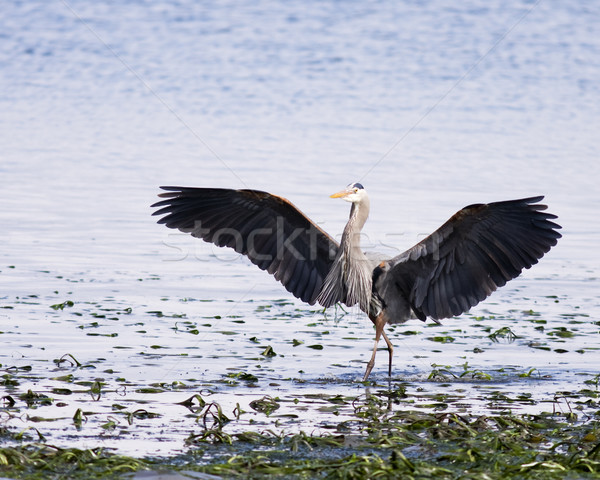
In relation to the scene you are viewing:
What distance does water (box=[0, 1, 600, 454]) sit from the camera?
28.9 feet

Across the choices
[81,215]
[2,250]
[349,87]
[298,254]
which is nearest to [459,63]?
[349,87]

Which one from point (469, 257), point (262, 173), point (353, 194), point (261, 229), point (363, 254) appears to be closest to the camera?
Result: point (469, 257)

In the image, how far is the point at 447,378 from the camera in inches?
348

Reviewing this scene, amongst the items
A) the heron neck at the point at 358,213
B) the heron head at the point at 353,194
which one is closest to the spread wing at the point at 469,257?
the heron neck at the point at 358,213

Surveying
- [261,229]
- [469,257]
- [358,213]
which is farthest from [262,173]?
[469,257]

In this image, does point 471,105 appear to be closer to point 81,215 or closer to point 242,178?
point 242,178

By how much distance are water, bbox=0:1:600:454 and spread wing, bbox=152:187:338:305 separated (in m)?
0.75

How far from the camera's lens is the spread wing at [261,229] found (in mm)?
9164

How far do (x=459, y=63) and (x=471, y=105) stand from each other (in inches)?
182

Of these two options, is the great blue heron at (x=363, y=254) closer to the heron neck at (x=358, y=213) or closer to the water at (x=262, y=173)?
the heron neck at (x=358, y=213)

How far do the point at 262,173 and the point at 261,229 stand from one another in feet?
27.5

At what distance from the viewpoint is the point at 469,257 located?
891cm

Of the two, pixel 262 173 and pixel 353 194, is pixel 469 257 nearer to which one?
pixel 353 194

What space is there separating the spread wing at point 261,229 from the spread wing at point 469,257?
708 mm
